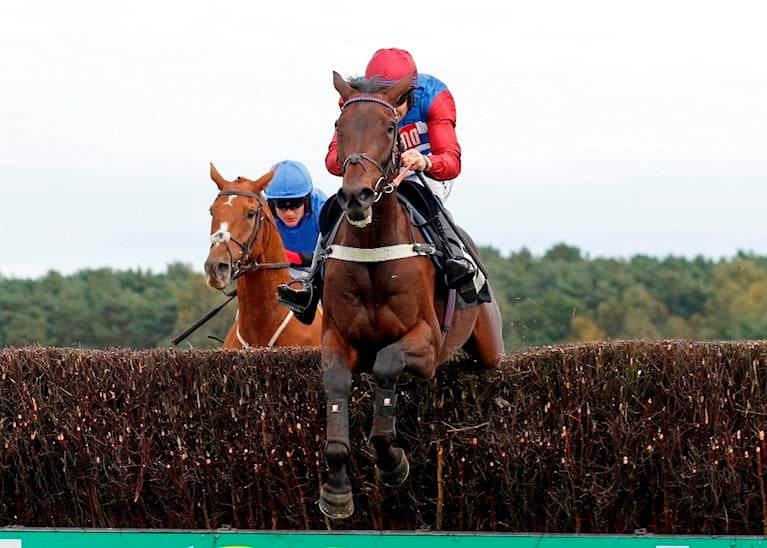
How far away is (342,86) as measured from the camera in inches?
255

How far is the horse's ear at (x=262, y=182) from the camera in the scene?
1009cm

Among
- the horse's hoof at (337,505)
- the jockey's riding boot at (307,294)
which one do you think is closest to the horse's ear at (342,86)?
the jockey's riding boot at (307,294)

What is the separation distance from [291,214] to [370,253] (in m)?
4.41

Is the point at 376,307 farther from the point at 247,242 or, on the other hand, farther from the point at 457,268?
the point at 247,242

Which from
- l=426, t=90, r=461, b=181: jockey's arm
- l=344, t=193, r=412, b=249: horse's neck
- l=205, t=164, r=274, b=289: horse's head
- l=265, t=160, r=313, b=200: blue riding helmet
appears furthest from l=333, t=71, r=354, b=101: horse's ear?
l=265, t=160, r=313, b=200: blue riding helmet

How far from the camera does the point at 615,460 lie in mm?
7262

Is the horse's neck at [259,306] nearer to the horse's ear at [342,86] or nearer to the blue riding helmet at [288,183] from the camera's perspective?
the blue riding helmet at [288,183]

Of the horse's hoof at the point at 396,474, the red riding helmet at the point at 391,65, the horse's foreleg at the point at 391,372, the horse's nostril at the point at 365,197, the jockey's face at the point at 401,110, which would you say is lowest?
the horse's hoof at the point at 396,474

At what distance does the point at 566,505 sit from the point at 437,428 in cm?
77

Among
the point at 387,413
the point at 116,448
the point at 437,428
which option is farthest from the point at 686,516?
the point at 116,448

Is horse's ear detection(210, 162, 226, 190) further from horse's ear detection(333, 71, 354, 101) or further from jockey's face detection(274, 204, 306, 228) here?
horse's ear detection(333, 71, 354, 101)

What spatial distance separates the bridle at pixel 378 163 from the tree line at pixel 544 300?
137 feet

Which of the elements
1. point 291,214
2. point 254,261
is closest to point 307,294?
point 254,261

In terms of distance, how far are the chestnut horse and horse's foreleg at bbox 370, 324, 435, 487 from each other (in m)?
3.19
